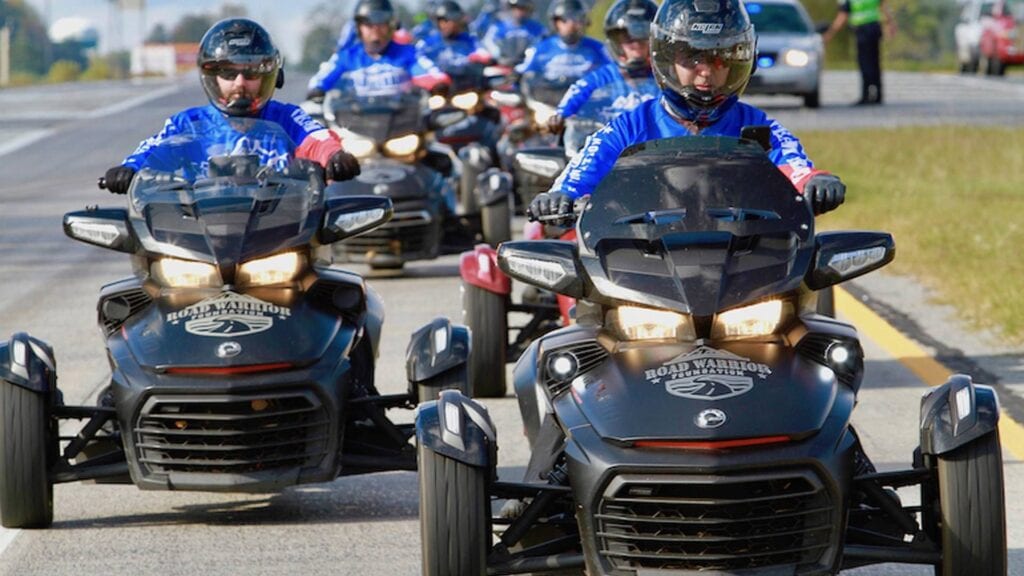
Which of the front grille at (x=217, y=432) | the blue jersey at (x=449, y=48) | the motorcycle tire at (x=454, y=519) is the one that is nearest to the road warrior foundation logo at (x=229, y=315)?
the front grille at (x=217, y=432)

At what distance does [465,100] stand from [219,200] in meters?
12.9

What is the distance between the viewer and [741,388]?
19.7ft

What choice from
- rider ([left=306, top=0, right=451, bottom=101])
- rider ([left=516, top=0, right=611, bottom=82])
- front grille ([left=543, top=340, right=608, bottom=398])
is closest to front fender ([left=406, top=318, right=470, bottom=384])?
front grille ([left=543, top=340, right=608, bottom=398])

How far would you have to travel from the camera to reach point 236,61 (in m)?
8.90

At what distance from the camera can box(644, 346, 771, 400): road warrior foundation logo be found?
598 centimetres

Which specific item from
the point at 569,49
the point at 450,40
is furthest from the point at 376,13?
the point at 450,40

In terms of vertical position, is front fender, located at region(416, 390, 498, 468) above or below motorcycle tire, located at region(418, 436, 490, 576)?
above

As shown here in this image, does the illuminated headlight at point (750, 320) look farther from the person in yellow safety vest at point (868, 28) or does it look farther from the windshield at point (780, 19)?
the windshield at point (780, 19)

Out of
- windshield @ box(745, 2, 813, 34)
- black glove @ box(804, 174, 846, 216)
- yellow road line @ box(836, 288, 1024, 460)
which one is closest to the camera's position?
black glove @ box(804, 174, 846, 216)

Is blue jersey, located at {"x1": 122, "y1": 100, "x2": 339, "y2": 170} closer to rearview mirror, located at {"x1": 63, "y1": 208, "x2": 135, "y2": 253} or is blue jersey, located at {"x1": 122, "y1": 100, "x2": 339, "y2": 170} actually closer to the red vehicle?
rearview mirror, located at {"x1": 63, "y1": 208, "x2": 135, "y2": 253}

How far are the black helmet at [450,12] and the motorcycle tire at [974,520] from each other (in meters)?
21.8

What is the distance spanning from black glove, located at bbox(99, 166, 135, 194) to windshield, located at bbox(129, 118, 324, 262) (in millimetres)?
114

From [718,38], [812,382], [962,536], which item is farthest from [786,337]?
[718,38]

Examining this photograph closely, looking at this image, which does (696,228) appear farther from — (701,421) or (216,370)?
(216,370)
